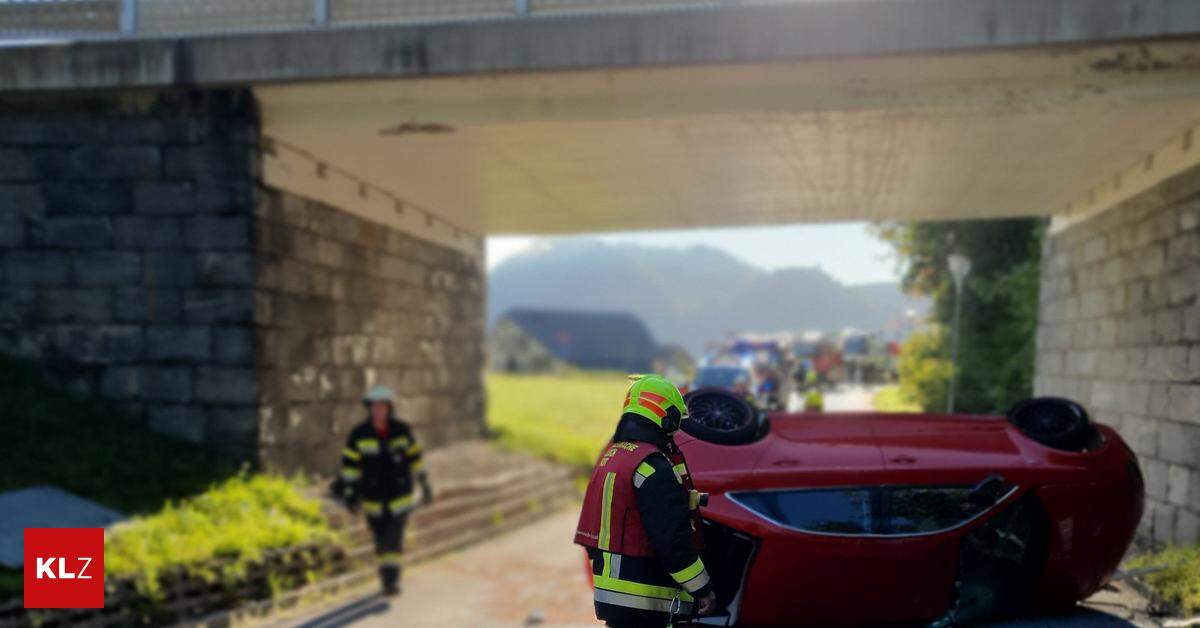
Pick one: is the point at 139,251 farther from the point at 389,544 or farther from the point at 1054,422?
the point at 1054,422

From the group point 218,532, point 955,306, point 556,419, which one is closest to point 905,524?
point 218,532

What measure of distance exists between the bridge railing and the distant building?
46532 millimetres

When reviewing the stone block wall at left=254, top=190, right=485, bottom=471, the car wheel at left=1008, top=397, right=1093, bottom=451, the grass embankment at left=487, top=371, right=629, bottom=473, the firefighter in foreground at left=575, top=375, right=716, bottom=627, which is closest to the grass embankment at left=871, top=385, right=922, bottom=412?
the car wheel at left=1008, top=397, right=1093, bottom=451

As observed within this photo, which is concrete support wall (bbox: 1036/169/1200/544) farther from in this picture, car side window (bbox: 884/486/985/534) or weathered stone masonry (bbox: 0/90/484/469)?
weathered stone masonry (bbox: 0/90/484/469)

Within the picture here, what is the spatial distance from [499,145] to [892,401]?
4.78m

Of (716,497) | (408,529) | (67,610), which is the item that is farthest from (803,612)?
(408,529)

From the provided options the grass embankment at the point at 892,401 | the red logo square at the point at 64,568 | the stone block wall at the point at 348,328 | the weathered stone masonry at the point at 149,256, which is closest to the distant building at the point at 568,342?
the stone block wall at the point at 348,328

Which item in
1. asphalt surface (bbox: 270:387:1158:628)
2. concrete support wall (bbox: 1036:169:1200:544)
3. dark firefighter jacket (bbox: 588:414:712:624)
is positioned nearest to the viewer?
dark firefighter jacket (bbox: 588:414:712:624)

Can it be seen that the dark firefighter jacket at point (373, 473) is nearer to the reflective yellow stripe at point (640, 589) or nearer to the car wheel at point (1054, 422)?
the reflective yellow stripe at point (640, 589)

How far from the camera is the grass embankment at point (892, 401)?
8.38 meters

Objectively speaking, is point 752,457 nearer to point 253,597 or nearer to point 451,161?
point 253,597

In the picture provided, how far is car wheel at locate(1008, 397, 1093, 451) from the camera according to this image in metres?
4.88

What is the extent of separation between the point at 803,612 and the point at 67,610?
4861 millimetres

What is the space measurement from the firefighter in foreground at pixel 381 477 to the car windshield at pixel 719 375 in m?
2.87
